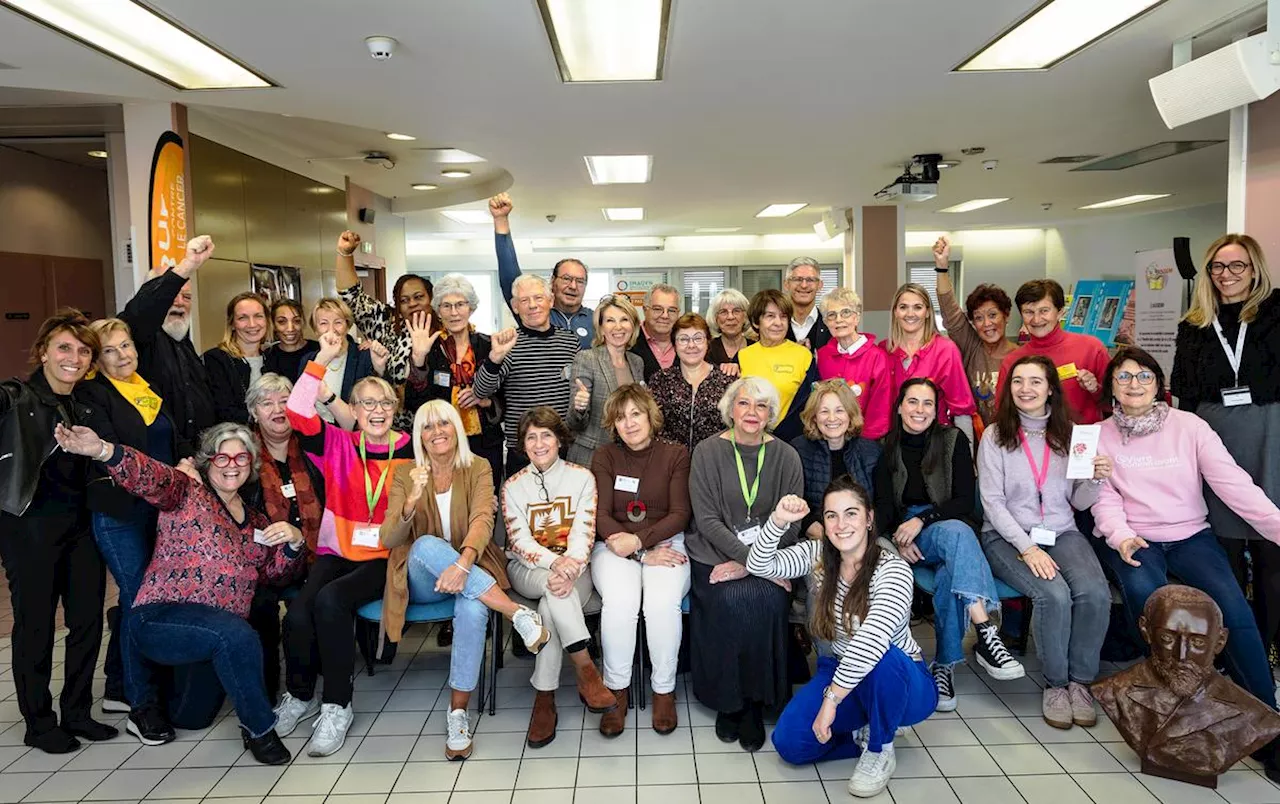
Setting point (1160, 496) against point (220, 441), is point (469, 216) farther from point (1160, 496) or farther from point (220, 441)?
point (1160, 496)

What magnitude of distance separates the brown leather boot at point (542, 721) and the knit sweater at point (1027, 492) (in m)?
1.90

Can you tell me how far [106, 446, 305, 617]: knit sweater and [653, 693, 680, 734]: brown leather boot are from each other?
1.60 m

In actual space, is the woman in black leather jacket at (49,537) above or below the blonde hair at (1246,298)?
below

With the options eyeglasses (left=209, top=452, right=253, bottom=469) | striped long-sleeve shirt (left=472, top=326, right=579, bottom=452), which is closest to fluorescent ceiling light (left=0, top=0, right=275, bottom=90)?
eyeglasses (left=209, top=452, right=253, bottom=469)

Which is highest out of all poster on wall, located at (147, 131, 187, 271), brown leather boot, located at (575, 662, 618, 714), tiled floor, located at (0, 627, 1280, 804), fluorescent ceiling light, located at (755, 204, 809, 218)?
fluorescent ceiling light, located at (755, 204, 809, 218)

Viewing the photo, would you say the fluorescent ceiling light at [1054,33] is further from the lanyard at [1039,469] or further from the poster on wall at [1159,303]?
the poster on wall at [1159,303]

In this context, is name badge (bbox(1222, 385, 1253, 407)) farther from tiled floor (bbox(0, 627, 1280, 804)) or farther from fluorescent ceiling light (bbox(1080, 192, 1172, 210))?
fluorescent ceiling light (bbox(1080, 192, 1172, 210))

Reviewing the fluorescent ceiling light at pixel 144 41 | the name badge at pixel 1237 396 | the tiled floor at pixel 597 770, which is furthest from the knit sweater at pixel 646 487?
the fluorescent ceiling light at pixel 144 41

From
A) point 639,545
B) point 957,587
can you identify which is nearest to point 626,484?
point 639,545

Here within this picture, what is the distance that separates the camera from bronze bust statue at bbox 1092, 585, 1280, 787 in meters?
2.53

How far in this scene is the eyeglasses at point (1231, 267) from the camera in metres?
3.26

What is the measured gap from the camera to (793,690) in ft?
10.8

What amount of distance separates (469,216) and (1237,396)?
30.0 feet

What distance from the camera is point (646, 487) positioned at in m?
3.34
